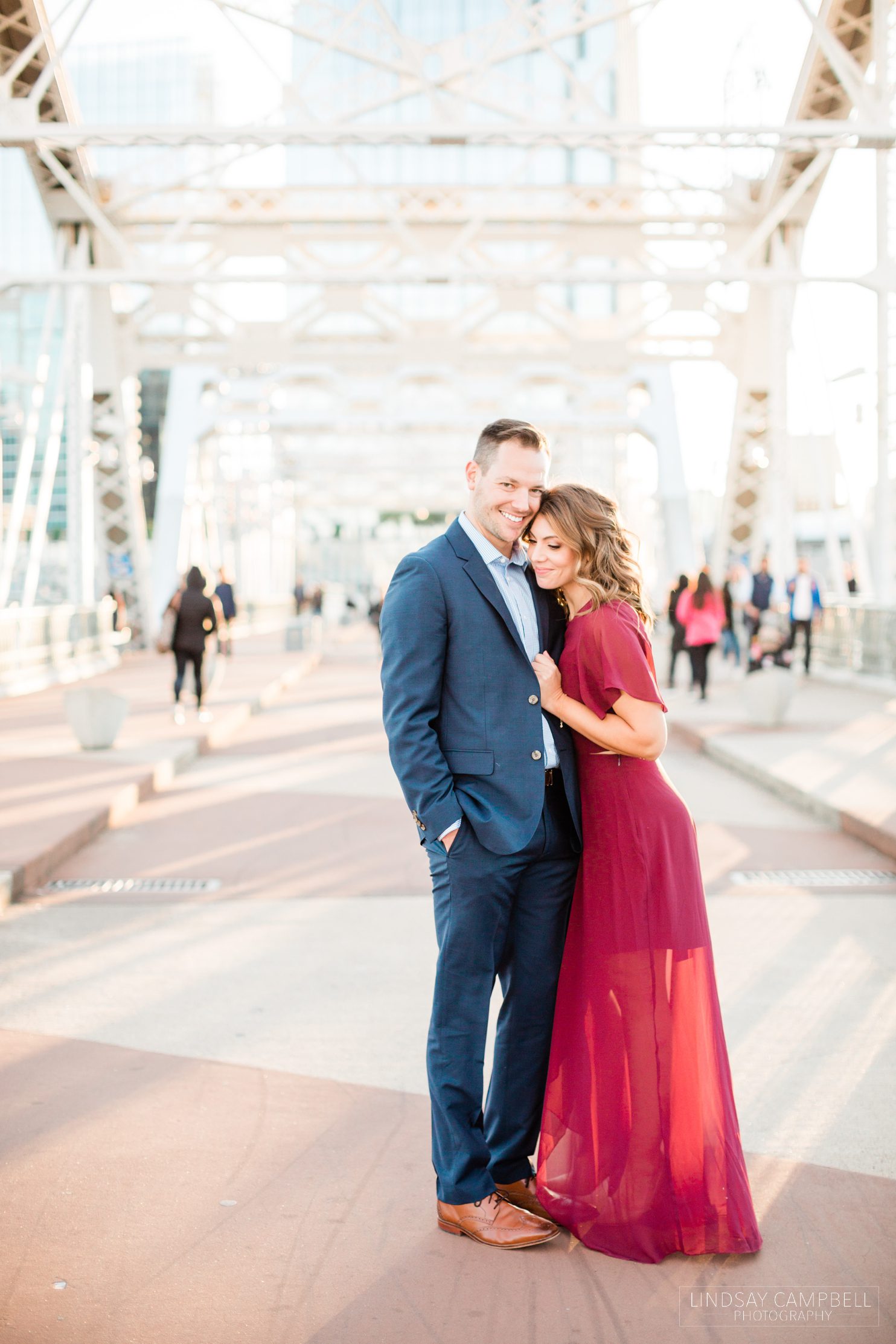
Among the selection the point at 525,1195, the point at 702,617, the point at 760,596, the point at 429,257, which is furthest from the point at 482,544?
the point at 760,596

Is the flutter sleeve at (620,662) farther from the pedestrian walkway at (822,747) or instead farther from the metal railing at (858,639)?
the metal railing at (858,639)

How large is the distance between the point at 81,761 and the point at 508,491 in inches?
339

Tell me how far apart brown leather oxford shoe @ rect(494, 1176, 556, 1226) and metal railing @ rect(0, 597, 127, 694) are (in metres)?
16.2

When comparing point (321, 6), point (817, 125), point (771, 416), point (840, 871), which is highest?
point (321, 6)

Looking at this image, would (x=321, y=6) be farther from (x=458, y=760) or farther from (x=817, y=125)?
(x=458, y=760)

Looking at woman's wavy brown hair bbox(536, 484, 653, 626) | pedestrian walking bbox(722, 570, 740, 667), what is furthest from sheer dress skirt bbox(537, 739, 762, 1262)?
pedestrian walking bbox(722, 570, 740, 667)

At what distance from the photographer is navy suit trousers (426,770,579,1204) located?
310 centimetres

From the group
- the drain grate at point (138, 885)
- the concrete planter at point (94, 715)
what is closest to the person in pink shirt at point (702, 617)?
the concrete planter at point (94, 715)

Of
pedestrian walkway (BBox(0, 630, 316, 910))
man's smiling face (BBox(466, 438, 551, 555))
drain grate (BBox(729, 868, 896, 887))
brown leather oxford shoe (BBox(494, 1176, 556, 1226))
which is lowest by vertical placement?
drain grate (BBox(729, 868, 896, 887))

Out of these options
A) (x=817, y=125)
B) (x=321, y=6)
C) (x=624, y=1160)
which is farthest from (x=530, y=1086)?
(x=321, y=6)

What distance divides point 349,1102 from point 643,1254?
48.3 inches

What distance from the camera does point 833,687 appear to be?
19281 millimetres

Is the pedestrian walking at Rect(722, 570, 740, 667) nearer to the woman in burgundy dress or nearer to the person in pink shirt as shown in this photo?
the person in pink shirt

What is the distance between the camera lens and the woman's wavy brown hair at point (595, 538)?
10.7ft
